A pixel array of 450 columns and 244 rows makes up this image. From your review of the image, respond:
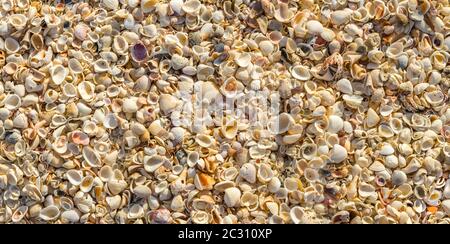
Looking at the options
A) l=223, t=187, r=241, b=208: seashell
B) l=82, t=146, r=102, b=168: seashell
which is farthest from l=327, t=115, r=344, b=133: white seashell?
l=82, t=146, r=102, b=168: seashell

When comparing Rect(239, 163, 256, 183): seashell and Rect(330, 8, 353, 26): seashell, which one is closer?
Rect(239, 163, 256, 183): seashell

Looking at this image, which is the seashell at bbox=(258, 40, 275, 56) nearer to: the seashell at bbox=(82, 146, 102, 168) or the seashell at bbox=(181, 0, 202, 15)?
the seashell at bbox=(181, 0, 202, 15)

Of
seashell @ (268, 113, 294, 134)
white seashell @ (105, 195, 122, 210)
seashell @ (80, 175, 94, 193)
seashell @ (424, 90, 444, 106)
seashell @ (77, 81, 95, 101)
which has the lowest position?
white seashell @ (105, 195, 122, 210)

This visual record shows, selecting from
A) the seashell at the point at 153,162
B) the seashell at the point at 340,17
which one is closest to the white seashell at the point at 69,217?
the seashell at the point at 153,162

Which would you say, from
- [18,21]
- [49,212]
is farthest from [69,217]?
[18,21]

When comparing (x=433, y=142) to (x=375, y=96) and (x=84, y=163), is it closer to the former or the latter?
(x=375, y=96)

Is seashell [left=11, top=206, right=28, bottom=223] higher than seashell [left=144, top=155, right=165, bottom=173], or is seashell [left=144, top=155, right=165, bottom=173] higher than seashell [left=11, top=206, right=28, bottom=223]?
seashell [left=144, top=155, right=165, bottom=173]
